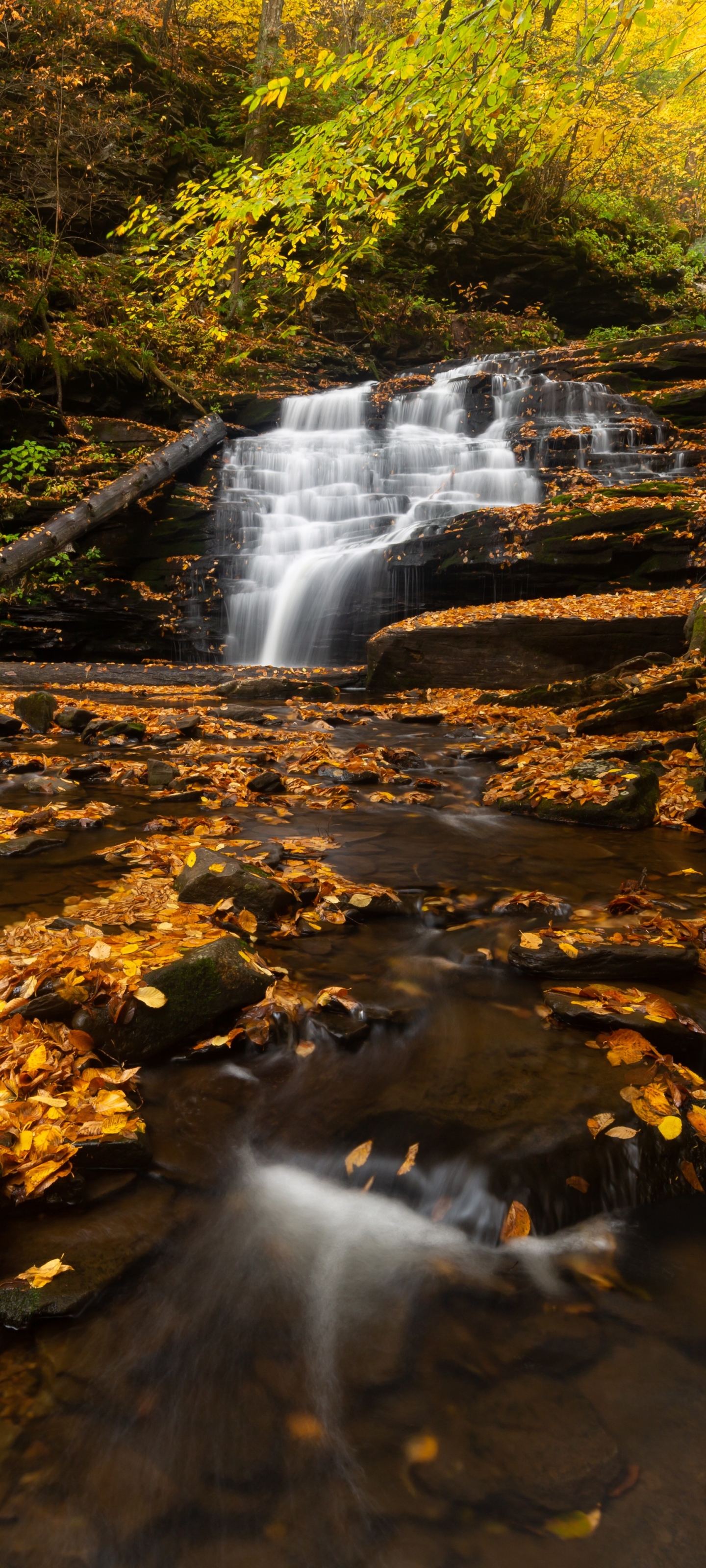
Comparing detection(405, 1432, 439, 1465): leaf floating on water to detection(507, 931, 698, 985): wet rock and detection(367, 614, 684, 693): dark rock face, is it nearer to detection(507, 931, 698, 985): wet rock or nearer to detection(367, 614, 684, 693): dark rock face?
detection(507, 931, 698, 985): wet rock

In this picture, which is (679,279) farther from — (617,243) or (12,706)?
(12,706)

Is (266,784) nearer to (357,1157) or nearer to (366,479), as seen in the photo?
(357,1157)

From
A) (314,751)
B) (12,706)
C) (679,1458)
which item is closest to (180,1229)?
(679,1458)

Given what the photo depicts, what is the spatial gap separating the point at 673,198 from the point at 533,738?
32.8 m

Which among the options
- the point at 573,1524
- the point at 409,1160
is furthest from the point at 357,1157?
the point at 573,1524

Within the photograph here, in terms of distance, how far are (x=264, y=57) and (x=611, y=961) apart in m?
25.5

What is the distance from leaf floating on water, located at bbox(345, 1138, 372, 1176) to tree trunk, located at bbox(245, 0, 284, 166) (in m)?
24.3

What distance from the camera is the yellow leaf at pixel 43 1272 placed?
1.65 m

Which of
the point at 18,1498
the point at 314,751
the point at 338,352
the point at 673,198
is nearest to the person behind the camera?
the point at 18,1498

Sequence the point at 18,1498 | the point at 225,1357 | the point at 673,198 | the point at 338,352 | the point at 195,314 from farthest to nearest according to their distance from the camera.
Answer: the point at 673,198, the point at 338,352, the point at 195,314, the point at 225,1357, the point at 18,1498

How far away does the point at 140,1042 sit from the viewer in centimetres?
241

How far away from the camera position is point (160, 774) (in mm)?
5734

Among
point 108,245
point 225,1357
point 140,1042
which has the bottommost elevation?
point 225,1357

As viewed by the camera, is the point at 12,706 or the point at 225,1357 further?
the point at 12,706
